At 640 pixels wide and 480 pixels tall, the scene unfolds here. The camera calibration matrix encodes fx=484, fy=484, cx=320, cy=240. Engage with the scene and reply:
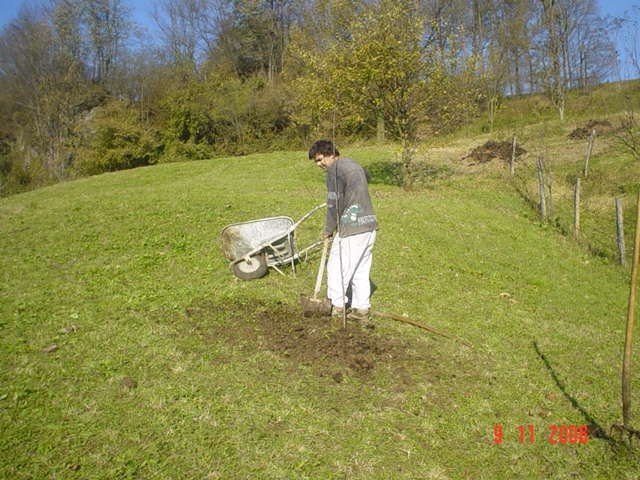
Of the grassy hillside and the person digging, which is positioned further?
the person digging

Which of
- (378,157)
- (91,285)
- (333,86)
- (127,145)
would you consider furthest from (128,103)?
(91,285)

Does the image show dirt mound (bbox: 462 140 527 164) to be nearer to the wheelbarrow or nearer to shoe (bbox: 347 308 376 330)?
the wheelbarrow

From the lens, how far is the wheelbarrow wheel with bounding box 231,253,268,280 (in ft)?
24.0

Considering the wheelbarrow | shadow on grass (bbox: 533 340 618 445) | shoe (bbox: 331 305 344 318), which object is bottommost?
shadow on grass (bbox: 533 340 618 445)

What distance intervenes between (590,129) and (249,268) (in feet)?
81.3

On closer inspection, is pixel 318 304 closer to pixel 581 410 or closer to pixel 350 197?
pixel 350 197

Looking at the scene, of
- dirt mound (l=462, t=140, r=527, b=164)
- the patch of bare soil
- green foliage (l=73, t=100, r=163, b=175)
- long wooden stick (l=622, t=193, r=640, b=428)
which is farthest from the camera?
green foliage (l=73, t=100, r=163, b=175)

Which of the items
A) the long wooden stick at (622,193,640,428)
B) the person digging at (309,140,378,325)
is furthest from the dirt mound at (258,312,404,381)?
the long wooden stick at (622,193,640,428)

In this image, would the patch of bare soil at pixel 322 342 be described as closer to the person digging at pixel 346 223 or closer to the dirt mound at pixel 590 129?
the person digging at pixel 346 223

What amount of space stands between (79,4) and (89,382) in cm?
4076

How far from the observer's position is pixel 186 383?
4418mm

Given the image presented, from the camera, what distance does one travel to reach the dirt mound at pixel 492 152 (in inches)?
833
